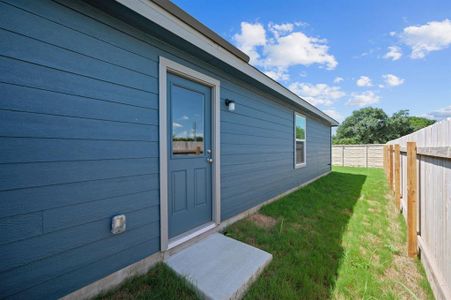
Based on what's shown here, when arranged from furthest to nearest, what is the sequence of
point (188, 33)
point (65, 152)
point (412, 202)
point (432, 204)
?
1. point (412, 202)
2. point (188, 33)
3. point (432, 204)
4. point (65, 152)

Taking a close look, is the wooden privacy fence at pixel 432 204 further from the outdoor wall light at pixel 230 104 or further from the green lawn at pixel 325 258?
the outdoor wall light at pixel 230 104

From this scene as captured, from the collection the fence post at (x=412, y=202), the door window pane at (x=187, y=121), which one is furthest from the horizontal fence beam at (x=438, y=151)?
the door window pane at (x=187, y=121)

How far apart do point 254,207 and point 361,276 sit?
2025 mm

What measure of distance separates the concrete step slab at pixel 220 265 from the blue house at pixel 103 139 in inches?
9.2

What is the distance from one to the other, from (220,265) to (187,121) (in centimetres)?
172

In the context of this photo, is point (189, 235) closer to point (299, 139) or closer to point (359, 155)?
point (299, 139)

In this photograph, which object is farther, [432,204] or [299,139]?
[299,139]

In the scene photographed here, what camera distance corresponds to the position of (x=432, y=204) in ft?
6.24

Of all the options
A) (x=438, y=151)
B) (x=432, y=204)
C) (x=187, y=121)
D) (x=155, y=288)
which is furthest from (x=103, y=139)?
(x=432, y=204)

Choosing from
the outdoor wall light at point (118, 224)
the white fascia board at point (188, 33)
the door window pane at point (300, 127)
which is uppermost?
the white fascia board at point (188, 33)

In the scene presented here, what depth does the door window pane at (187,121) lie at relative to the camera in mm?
2398

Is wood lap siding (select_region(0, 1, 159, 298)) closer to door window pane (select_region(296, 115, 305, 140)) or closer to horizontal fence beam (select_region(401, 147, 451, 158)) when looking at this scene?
horizontal fence beam (select_region(401, 147, 451, 158))

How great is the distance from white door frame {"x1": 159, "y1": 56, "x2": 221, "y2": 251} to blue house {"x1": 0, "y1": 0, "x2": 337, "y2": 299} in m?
0.01

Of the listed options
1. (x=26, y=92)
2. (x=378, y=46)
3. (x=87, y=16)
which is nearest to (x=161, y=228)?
(x=26, y=92)
